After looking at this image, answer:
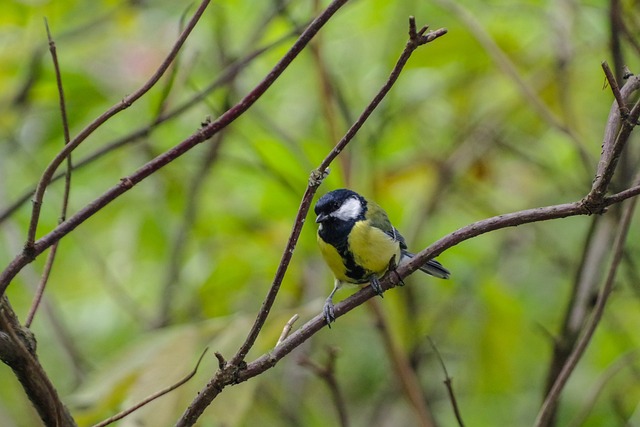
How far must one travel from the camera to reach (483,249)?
1.99 m

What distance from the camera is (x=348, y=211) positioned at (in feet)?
4.99

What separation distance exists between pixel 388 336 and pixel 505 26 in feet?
3.66

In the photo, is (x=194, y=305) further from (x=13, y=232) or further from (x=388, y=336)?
(x=388, y=336)

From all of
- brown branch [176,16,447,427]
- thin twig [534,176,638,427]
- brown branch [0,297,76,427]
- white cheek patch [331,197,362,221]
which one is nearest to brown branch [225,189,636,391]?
brown branch [176,16,447,427]

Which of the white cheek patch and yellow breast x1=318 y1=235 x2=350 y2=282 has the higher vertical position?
the white cheek patch

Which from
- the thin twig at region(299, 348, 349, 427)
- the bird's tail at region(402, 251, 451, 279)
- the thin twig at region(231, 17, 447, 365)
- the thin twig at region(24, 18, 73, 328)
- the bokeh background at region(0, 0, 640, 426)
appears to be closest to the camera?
the thin twig at region(231, 17, 447, 365)

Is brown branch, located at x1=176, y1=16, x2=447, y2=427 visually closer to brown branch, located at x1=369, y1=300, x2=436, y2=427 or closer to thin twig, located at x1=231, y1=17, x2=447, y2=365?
thin twig, located at x1=231, y1=17, x2=447, y2=365

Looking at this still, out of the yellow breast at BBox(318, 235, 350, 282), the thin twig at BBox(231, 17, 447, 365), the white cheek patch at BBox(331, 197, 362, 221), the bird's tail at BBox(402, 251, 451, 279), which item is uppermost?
the white cheek patch at BBox(331, 197, 362, 221)

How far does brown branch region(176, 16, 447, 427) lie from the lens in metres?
0.69

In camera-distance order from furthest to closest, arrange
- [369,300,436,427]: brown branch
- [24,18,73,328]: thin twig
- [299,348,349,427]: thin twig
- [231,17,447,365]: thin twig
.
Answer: [369,300,436,427]: brown branch < [299,348,349,427]: thin twig < [24,18,73,328]: thin twig < [231,17,447,365]: thin twig

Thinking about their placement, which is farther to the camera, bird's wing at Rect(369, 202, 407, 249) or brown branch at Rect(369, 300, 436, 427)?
bird's wing at Rect(369, 202, 407, 249)

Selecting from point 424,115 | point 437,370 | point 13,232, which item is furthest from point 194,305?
point 424,115

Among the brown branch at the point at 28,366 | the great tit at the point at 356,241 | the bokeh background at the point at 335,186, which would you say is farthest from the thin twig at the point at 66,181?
the great tit at the point at 356,241

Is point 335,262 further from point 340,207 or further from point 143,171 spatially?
point 143,171
